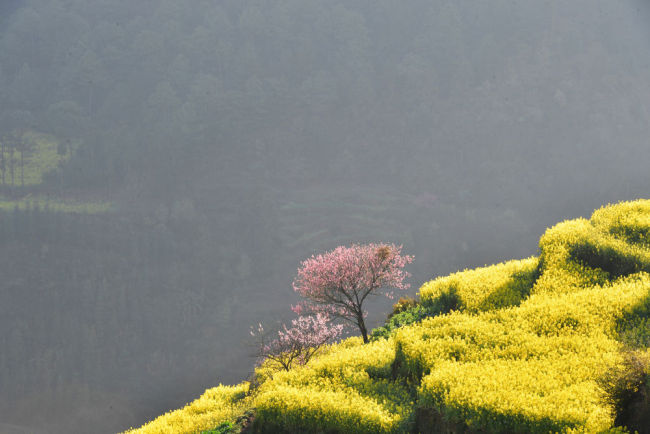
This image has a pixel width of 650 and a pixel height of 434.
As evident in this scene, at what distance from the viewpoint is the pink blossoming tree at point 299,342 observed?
84.2 feet

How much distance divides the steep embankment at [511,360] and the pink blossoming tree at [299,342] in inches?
180

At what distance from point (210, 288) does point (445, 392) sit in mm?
145752

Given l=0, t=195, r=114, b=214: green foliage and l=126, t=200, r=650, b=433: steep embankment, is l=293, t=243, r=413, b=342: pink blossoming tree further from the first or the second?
l=0, t=195, r=114, b=214: green foliage

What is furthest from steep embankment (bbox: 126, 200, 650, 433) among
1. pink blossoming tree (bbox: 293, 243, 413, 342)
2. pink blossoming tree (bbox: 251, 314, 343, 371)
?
pink blossoming tree (bbox: 293, 243, 413, 342)

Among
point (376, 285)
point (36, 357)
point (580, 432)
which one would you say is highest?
point (36, 357)

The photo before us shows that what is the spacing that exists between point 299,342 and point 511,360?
15.4 m

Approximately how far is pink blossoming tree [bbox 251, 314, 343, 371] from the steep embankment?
458cm

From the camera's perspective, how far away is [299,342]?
26.1 metres

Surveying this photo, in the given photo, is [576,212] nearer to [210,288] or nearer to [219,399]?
[210,288]

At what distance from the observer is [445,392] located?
11.0 meters

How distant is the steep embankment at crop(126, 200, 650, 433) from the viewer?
986cm

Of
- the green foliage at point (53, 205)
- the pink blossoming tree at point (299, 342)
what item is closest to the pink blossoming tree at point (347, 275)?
the pink blossoming tree at point (299, 342)

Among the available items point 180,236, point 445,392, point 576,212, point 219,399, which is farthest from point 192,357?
point 576,212

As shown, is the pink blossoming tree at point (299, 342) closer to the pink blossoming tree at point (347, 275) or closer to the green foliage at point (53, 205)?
the pink blossoming tree at point (347, 275)
